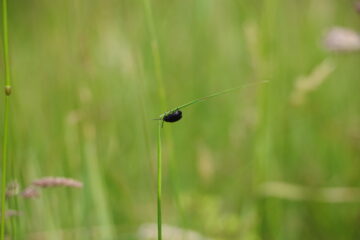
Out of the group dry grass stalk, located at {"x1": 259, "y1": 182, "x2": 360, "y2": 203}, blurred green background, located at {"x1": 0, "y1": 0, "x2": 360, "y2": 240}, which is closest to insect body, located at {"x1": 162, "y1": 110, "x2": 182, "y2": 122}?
blurred green background, located at {"x1": 0, "y1": 0, "x2": 360, "y2": 240}

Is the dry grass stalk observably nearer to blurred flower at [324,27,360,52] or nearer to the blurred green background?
the blurred green background

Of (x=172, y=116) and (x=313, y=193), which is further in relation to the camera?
(x=313, y=193)

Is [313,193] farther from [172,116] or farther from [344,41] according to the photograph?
[172,116]

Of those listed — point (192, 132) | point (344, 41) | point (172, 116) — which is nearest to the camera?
point (172, 116)

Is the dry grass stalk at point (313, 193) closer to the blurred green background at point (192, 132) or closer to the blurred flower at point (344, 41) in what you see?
the blurred green background at point (192, 132)

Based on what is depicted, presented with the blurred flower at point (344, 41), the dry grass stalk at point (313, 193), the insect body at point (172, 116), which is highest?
the blurred flower at point (344, 41)

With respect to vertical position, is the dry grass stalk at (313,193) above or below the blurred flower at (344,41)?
below

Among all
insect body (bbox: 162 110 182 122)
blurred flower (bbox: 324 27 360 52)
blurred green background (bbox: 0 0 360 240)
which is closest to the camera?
insect body (bbox: 162 110 182 122)

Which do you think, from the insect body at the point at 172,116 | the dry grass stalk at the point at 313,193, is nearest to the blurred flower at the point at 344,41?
the dry grass stalk at the point at 313,193

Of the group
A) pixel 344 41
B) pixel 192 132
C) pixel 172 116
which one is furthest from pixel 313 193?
pixel 172 116
